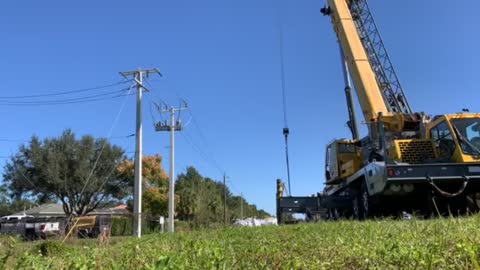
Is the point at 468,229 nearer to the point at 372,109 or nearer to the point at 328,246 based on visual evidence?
the point at 328,246

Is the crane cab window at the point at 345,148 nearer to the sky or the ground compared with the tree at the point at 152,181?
nearer to the ground

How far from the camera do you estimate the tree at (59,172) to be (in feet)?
167

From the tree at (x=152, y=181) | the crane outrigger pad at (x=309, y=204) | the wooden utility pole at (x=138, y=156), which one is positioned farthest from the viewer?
the tree at (x=152, y=181)

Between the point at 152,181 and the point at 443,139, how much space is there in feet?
171

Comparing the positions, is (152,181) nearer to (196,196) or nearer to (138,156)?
(196,196)

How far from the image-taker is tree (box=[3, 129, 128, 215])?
50.8m

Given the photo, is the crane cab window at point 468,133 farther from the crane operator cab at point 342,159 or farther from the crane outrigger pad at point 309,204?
the crane outrigger pad at point 309,204

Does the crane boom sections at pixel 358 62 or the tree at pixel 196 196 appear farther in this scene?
the tree at pixel 196 196

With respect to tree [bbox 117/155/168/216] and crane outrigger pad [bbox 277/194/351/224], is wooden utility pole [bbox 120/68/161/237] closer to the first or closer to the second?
crane outrigger pad [bbox 277/194/351/224]

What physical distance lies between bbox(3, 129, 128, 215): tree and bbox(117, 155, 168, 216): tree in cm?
333

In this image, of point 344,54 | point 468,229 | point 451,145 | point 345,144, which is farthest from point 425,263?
point 344,54

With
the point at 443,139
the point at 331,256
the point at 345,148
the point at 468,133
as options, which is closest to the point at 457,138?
the point at 468,133

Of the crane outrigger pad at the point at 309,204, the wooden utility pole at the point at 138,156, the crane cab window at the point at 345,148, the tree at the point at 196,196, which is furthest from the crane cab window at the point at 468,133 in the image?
the tree at the point at 196,196

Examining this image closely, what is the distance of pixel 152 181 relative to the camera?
64.2 m
